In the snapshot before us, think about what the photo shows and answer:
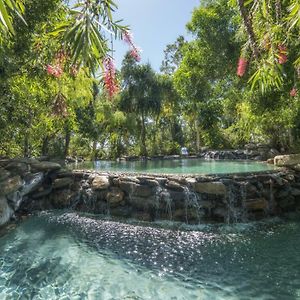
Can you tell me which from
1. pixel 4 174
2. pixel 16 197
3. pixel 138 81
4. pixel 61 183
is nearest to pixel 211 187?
pixel 61 183

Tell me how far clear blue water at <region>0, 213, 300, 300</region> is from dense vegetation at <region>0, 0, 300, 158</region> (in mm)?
2621

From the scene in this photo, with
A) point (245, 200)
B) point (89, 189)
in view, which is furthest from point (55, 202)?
point (245, 200)

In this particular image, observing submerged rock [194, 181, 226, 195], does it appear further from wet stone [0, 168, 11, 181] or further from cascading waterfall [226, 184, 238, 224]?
wet stone [0, 168, 11, 181]

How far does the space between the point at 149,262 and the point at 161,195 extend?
11.3 ft

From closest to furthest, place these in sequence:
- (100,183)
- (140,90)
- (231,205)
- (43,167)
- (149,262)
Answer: (149,262)
(231,205)
(100,183)
(43,167)
(140,90)

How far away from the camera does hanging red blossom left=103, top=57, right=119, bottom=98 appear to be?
259 centimetres

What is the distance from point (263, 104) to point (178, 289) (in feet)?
24.1

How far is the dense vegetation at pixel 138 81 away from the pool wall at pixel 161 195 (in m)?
2.18

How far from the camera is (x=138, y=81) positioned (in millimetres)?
26094

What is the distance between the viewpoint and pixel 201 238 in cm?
657

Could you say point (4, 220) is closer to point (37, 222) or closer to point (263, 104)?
point (37, 222)

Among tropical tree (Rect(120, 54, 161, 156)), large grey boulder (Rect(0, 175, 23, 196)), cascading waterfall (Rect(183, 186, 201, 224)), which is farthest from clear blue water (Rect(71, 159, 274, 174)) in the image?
tropical tree (Rect(120, 54, 161, 156))

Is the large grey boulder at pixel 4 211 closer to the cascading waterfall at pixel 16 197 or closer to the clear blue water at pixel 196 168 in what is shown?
the cascading waterfall at pixel 16 197

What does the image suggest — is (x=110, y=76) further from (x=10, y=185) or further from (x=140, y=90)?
(x=140, y=90)
